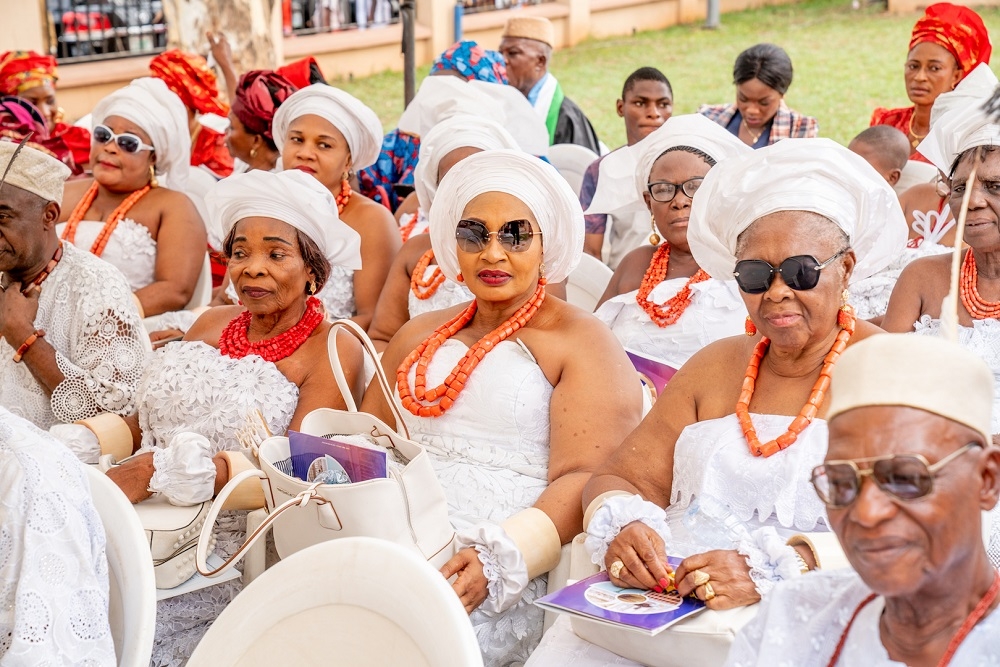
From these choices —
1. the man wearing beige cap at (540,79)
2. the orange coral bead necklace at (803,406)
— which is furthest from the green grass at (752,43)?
the orange coral bead necklace at (803,406)

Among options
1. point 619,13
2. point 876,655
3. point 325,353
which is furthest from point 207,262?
point 619,13

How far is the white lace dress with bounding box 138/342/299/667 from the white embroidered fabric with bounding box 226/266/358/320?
1.12 m

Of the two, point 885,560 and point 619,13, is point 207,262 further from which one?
point 619,13

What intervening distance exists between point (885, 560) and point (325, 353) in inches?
93.2

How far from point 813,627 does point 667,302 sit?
2512 mm

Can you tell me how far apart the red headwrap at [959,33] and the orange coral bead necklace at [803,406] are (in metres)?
3.79

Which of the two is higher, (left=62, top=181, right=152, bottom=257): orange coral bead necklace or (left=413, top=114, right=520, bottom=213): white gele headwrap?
(left=413, top=114, right=520, bottom=213): white gele headwrap

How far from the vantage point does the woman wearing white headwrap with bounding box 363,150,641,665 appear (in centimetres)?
312

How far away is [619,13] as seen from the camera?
61.2 feet

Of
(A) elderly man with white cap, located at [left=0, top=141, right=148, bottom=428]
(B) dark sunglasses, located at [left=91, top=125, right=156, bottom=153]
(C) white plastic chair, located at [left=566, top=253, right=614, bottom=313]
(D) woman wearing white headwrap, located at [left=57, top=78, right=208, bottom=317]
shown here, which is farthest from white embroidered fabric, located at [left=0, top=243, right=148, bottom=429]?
(C) white plastic chair, located at [left=566, top=253, right=614, bottom=313]

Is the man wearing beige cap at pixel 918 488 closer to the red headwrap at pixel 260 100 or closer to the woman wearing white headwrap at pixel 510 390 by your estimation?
the woman wearing white headwrap at pixel 510 390

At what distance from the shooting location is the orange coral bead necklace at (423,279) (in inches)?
182

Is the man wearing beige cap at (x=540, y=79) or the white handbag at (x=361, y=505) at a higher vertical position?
the man wearing beige cap at (x=540, y=79)

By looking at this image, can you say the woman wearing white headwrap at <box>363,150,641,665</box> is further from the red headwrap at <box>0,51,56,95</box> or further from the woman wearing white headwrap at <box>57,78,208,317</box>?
the red headwrap at <box>0,51,56,95</box>
